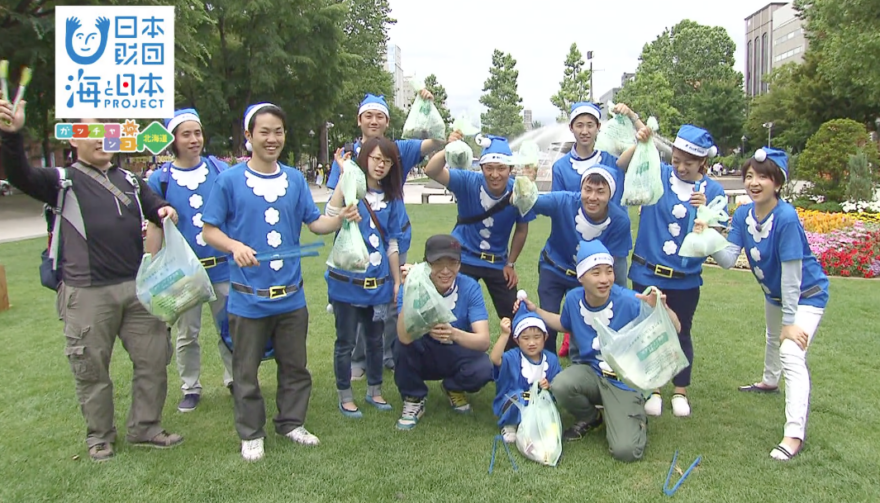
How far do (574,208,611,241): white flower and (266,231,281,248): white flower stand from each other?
205 centimetres

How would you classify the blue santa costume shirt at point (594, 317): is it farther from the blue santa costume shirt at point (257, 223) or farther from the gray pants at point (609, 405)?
the blue santa costume shirt at point (257, 223)

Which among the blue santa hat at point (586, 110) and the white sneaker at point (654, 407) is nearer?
the white sneaker at point (654, 407)

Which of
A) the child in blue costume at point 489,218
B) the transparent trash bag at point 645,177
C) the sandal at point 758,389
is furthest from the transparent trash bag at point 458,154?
the sandal at point 758,389

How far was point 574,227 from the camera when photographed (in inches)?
171

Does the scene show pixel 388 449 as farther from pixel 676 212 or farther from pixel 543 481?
pixel 676 212

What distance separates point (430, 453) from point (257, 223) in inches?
66.3

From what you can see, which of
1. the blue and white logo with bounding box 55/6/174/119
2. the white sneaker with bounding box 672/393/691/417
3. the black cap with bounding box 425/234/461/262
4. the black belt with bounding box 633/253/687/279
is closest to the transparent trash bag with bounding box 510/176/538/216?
the black cap with bounding box 425/234/461/262

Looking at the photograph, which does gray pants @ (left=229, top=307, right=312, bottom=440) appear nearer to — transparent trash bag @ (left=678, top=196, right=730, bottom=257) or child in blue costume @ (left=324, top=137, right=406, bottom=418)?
child in blue costume @ (left=324, top=137, right=406, bottom=418)

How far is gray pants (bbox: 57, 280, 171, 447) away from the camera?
11.4 feet

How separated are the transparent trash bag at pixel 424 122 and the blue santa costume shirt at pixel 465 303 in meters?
1.12

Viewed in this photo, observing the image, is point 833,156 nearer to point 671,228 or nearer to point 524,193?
point 671,228

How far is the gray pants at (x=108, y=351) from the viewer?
3.48m

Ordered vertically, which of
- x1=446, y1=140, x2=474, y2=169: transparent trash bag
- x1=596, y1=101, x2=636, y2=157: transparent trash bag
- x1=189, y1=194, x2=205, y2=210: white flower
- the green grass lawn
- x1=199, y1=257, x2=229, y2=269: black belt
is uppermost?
x1=596, y1=101, x2=636, y2=157: transparent trash bag

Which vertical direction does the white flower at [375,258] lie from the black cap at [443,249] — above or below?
below
